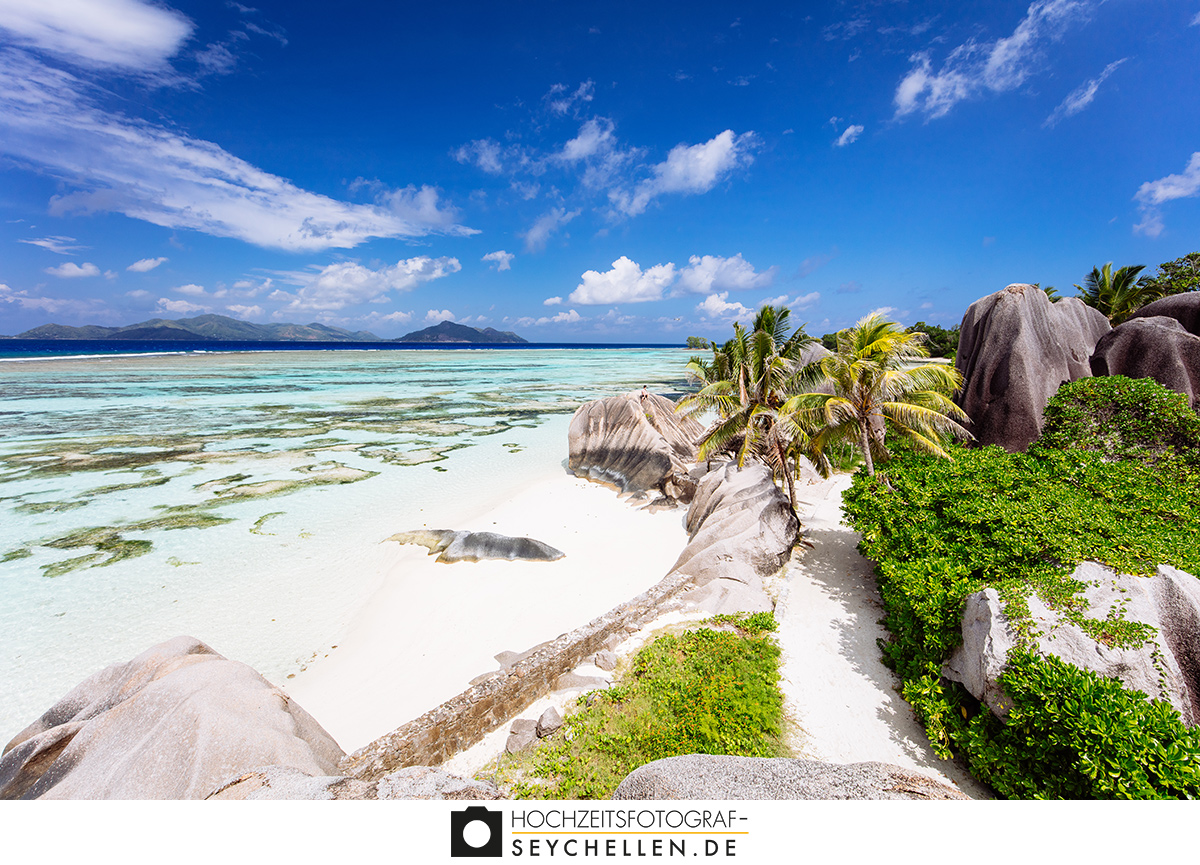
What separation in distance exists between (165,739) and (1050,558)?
9.94 m

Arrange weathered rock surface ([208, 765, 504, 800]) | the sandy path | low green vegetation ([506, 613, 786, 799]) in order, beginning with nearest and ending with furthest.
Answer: weathered rock surface ([208, 765, 504, 800]) < low green vegetation ([506, 613, 786, 799]) < the sandy path

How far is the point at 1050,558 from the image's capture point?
17.4 feet

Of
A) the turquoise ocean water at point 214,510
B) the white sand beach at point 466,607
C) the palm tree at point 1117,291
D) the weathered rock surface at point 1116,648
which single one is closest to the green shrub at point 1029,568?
the weathered rock surface at point 1116,648

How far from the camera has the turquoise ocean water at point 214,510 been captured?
327 inches

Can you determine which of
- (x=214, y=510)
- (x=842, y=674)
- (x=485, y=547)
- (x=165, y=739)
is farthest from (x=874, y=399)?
(x=214, y=510)

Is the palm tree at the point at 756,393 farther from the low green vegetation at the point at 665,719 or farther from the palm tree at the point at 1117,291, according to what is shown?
the palm tree at the point at 1117,291

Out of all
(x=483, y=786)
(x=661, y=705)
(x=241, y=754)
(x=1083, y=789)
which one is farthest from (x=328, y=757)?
(x=1083, y=789)

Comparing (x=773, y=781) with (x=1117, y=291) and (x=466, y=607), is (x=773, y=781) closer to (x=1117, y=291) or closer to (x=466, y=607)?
(x=466, y=607)

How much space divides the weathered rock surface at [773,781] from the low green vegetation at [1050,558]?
147 cm

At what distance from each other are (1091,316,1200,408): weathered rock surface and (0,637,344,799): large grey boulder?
2007cm

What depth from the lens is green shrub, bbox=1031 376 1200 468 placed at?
28.6 feet
